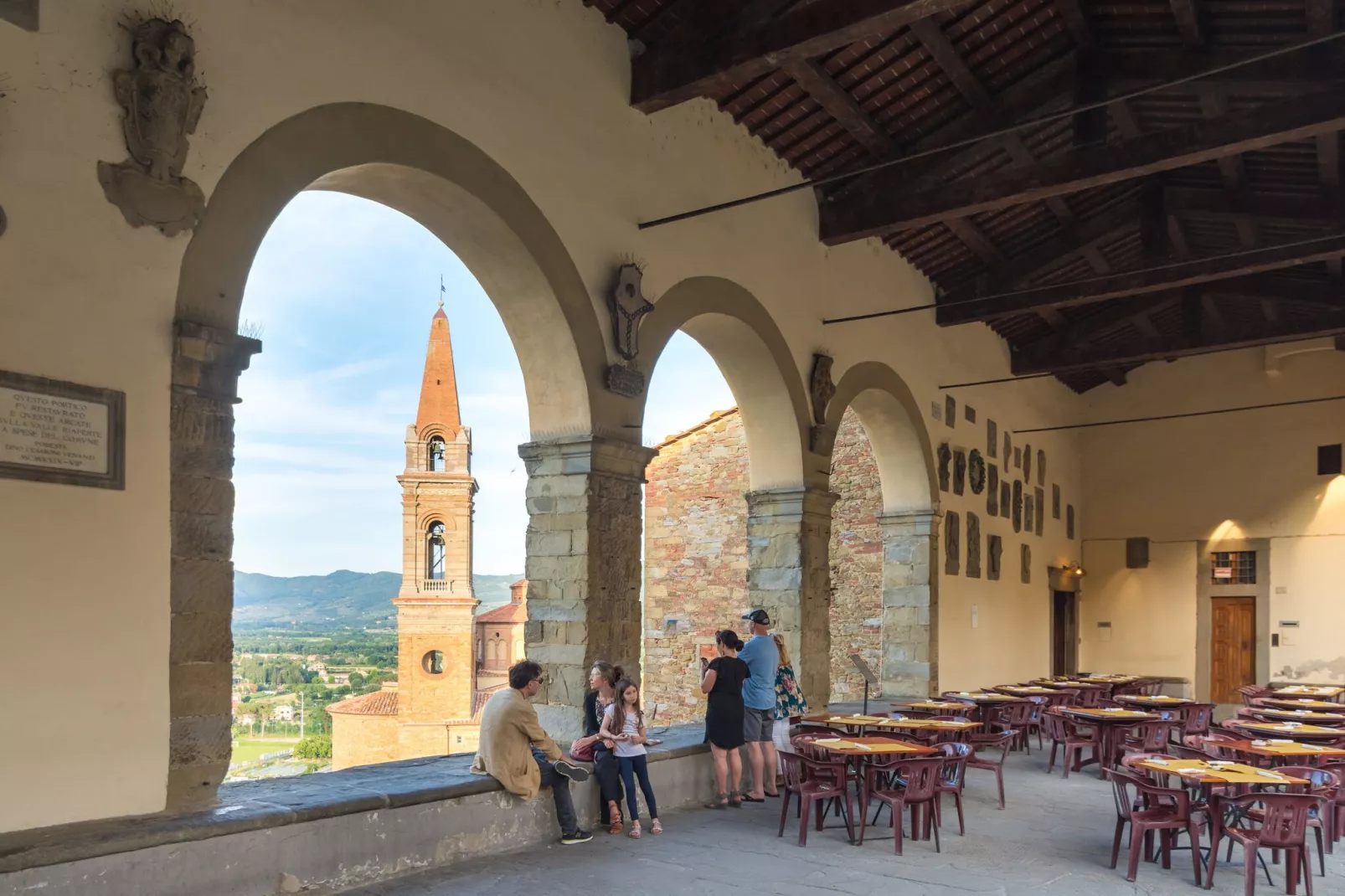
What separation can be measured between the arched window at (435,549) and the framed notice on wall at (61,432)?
1410 inches

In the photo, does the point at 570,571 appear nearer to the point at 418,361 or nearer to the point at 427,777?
the point at 427,777

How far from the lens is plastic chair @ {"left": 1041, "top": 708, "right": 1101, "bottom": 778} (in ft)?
31.4

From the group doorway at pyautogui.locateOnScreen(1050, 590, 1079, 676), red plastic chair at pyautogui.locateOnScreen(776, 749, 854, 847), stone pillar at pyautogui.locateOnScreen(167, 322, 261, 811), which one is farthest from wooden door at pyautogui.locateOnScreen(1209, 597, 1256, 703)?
stone pillar at pyautogui.locateOnScreen(167, 322, 261, 811)

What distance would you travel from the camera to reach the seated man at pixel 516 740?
5812mm

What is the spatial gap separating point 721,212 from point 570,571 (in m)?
3.25

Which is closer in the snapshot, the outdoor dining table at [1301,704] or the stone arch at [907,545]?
the outdoor dining table at [1301,704]

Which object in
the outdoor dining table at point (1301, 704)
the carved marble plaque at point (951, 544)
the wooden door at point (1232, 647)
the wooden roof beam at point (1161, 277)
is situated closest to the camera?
the wooden roof beam at point (1161, 277)

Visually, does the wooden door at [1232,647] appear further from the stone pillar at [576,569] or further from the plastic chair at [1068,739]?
the stone pillar at [576,569]

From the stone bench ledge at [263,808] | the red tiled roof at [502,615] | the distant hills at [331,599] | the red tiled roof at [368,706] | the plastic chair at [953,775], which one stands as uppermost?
the stone bench ledge at [263,808]

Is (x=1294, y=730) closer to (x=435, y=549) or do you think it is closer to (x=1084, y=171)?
(x=1084, y=171)

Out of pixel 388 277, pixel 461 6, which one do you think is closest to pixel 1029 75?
pixel 461 6

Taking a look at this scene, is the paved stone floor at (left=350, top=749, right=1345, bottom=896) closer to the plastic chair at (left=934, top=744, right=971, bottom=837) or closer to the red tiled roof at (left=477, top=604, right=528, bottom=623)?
the plastic chair at (left=934, top=744, right=971, bottom=837)

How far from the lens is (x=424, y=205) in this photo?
616cm


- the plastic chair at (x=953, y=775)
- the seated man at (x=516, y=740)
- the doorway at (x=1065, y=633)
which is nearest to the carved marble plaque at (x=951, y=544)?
the doorway at (x=1065, y=633)
